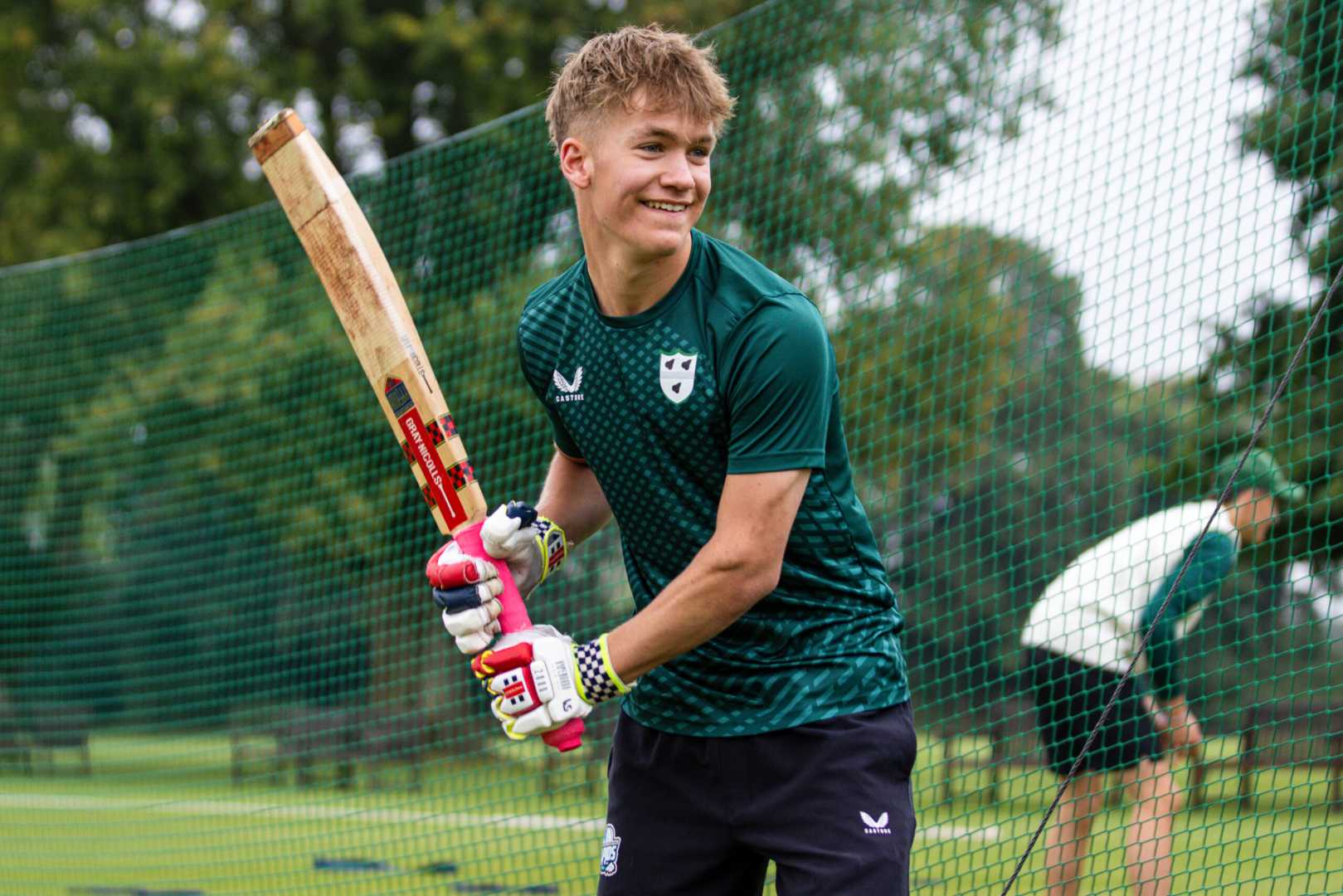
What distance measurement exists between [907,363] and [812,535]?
16.0 ft

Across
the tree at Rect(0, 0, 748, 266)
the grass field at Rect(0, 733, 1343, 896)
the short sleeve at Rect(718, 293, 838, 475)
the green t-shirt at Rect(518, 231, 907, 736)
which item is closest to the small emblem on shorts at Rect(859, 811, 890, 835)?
the green t-shirt at Rect(518, 231, 907, 736)

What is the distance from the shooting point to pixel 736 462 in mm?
2248

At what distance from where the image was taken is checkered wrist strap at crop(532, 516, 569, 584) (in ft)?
8.75

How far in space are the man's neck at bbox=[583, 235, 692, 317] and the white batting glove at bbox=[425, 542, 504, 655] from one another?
1.65ft

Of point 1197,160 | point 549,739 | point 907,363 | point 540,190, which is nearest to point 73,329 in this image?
point 540,190

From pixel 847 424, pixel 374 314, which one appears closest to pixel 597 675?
pixel 374 314

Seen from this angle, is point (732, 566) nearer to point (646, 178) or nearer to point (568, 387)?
point (568, 387)

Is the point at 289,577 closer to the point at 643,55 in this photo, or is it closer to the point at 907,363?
the point at 907,363

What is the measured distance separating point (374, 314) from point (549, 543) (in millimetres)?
575

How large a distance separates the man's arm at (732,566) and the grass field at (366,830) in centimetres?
337

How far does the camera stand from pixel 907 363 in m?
7.14

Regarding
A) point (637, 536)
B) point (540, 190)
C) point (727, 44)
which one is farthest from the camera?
point (540, 190)

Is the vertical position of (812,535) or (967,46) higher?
(967,46)

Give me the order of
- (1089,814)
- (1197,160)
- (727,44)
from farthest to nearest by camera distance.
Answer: (727,44), (1197,160), (1089,814)
